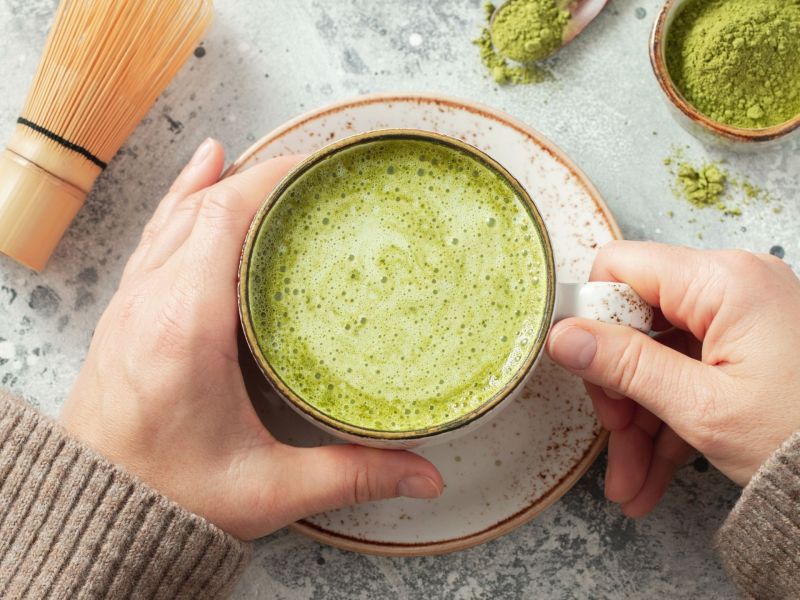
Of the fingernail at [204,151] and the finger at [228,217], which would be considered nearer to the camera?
the finger at [228,217]

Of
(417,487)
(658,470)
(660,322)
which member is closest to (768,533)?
(658,470)

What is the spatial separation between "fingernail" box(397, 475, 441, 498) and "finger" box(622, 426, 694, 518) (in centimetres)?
32

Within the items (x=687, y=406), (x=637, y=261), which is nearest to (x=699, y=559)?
(x=687, y=406)

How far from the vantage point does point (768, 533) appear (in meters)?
1.04

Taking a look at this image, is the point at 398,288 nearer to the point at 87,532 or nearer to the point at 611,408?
the point at 611,408

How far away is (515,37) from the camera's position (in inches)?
50.4

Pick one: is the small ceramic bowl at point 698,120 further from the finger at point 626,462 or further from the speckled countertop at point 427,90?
the finger at point 626,462

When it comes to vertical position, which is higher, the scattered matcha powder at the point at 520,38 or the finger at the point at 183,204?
the scattered matcha powder at the point at 520,38

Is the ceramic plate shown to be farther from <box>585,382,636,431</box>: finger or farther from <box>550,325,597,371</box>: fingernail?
<box>550,325,597,371</box>: fingernail

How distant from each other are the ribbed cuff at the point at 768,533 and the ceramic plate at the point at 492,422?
0.21 m

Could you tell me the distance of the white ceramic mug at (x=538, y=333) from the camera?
0.91m

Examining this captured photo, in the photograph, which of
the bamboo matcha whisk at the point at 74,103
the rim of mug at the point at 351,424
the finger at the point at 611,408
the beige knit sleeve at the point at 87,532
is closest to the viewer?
the rim of mug at the point at 351,424

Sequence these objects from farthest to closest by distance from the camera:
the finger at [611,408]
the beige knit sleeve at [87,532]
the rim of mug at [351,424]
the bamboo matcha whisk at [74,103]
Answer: the bamboo matcha whisk at [74,103], the finger at [611,408], the beige knit sleeve at [87,532], the rim of mug at [351,424]

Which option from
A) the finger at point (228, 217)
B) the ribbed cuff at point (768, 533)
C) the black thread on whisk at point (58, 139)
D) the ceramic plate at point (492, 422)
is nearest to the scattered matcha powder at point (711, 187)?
the ceramic plate at point (492, 422)
